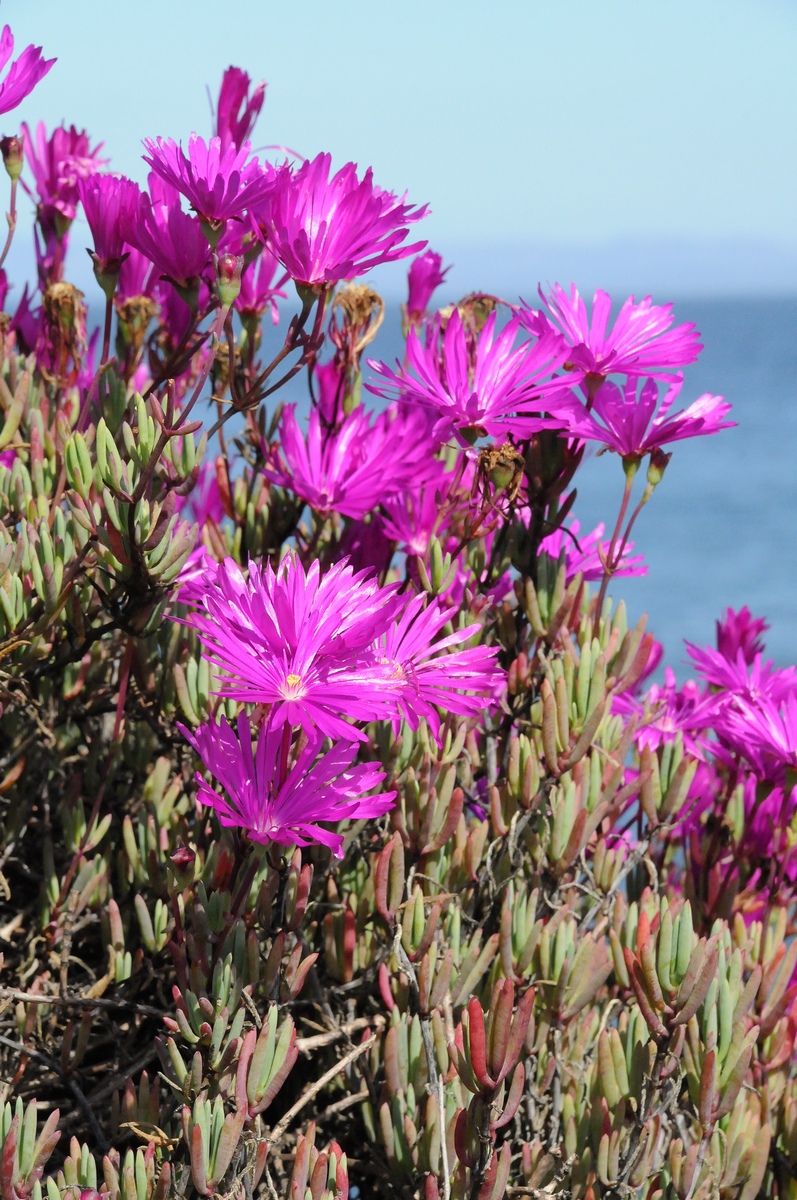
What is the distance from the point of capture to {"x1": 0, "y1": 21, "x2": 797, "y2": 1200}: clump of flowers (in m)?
0.66

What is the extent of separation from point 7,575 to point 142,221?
0.25 m

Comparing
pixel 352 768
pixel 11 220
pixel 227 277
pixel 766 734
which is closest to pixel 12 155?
pixel 11 220

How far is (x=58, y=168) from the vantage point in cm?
118

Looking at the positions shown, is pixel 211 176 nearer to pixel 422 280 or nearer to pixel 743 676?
pixel 422 280

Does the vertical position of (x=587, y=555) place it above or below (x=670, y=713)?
above

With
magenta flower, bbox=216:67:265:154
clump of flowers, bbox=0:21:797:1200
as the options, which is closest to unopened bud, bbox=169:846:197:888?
clump of flowers, bbox=0:21:797:1200

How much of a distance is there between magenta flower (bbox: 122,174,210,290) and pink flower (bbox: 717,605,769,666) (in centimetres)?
68

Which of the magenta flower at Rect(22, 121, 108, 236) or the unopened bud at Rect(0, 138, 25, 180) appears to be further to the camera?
the magenta flower at Rect(22, 121, 108, 236)

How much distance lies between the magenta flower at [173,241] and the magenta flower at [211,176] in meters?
0.05

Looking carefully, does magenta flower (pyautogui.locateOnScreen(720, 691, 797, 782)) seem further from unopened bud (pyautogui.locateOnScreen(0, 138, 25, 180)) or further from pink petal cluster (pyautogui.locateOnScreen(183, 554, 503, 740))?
unopened bud (pyautogui.locateOnScreen(0, 138, 25, 180))

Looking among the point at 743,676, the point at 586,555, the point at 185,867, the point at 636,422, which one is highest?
the point at 636,422

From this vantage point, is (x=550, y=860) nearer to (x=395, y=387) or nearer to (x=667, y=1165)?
(x=667, y=1165)

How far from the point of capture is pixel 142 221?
745mm

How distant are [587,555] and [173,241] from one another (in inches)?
19.1
